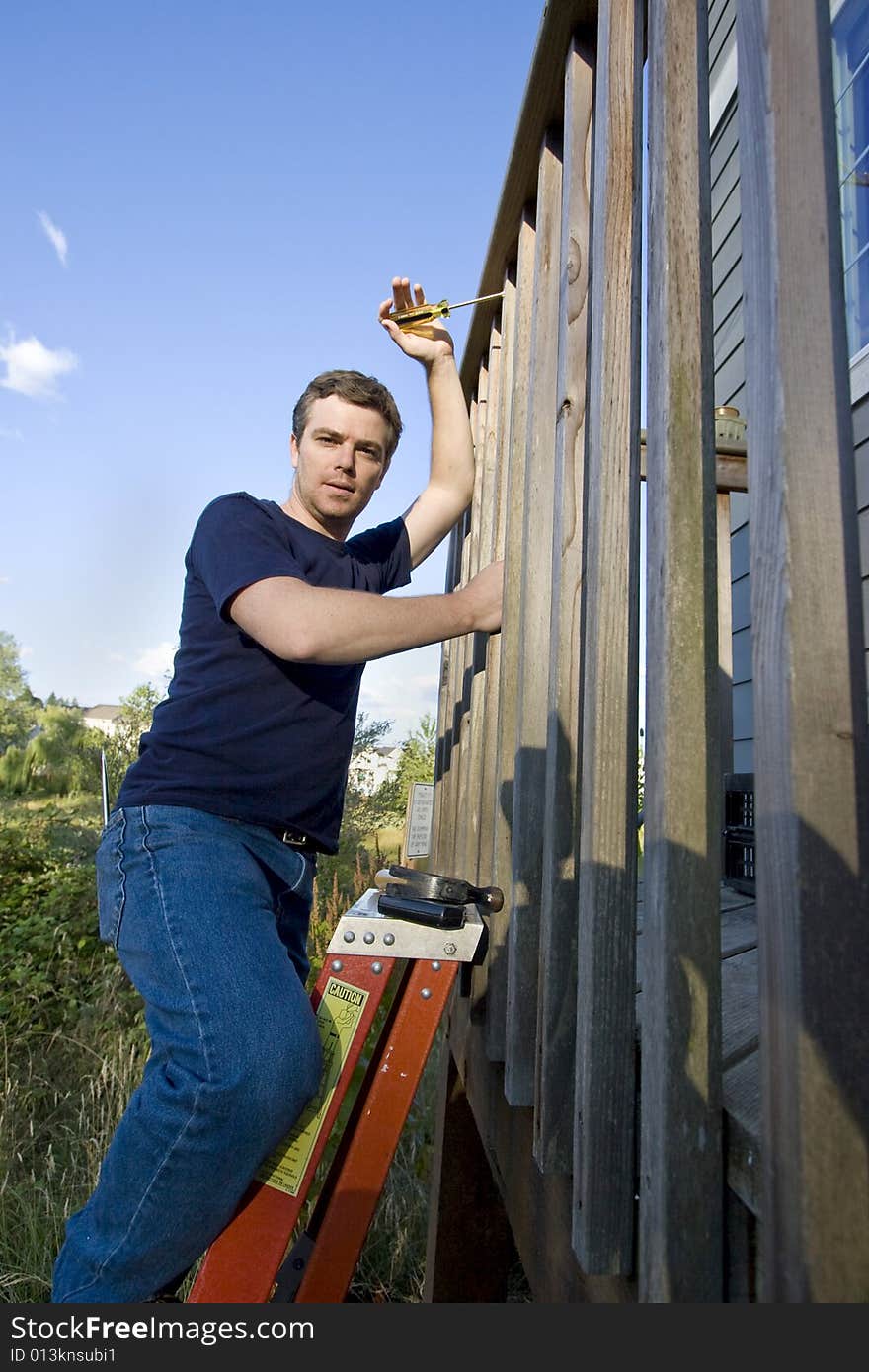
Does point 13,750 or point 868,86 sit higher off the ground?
point 868,86

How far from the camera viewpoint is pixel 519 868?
60.3 inches

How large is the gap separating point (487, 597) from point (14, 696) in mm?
26394

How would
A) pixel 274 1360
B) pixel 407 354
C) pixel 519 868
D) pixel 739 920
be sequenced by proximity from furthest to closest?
pixel 407 354, pixel 739 920, pixel 519 868, pixel 274 1360

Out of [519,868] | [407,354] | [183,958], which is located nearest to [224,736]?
[183,958]

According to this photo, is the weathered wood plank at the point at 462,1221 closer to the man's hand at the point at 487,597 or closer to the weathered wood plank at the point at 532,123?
the man's hand at the point at 487,597

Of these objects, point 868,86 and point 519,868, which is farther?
point 868,86

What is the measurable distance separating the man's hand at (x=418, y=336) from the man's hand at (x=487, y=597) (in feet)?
2.97

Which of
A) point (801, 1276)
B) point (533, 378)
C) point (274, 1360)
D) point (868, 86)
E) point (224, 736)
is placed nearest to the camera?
point (801, 1276)

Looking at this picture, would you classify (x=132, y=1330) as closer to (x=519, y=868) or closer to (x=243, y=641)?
(x=519, y=868)

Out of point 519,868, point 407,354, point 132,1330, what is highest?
point 407,354

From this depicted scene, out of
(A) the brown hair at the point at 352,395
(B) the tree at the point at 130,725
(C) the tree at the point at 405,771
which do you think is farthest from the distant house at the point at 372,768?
(A) the brown hair at the point at 352,395

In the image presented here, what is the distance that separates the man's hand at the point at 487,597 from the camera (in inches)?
73.7

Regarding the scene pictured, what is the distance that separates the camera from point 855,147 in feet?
11.2

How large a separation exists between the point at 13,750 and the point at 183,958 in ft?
62.2
